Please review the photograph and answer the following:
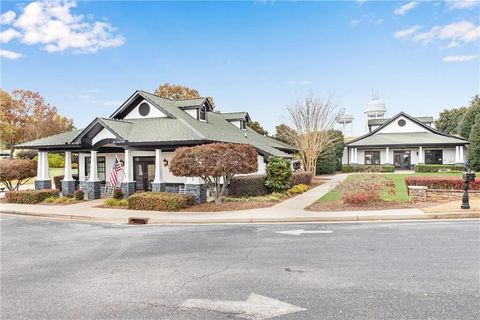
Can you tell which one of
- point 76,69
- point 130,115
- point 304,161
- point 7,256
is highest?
point 76,69

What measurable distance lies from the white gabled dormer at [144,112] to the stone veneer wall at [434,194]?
15059mm

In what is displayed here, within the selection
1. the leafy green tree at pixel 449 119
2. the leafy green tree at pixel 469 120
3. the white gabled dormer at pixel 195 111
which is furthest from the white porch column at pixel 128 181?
the leafy green tree at pixel 449 119

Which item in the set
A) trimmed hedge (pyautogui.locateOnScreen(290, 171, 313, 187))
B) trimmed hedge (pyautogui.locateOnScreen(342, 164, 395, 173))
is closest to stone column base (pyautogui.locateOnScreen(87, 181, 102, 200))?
trimmed hedge (pyautogui.locateOnScreen(290, 171, 313, 187))

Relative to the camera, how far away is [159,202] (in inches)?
624

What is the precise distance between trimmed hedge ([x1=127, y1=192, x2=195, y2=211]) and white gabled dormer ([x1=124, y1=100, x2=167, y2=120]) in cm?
744

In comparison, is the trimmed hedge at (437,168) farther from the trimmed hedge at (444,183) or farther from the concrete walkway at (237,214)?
the concrete walkway at (237,214)

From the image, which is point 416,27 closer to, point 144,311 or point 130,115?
point 130,115

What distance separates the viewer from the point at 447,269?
648 centimetres

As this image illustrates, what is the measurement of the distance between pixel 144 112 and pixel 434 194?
17414 mm

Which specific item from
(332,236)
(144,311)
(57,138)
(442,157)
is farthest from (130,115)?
(442,157)

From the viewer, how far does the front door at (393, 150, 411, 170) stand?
143 ft

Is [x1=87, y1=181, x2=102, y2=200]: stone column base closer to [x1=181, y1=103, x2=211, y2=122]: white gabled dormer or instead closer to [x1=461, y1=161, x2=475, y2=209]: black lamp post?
[x1=181, y1=103, x2=211, y2=122]: white gabled dormer

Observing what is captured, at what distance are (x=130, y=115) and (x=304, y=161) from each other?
19.4 m

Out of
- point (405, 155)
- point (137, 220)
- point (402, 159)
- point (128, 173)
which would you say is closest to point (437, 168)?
point (405, 155)
